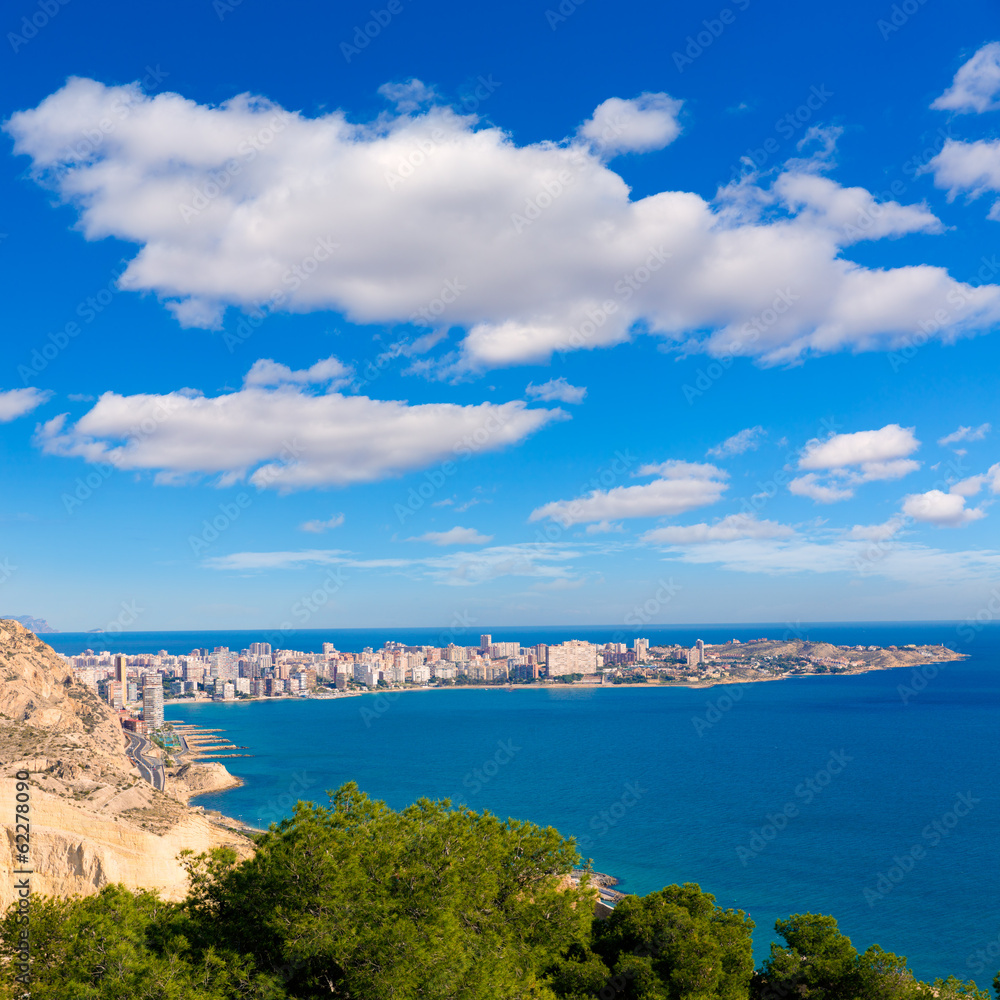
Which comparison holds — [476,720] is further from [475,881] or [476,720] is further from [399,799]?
[475,881]

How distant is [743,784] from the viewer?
205 ft

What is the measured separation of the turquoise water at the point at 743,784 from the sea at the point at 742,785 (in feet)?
0.64

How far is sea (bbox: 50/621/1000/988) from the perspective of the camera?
36.2 m

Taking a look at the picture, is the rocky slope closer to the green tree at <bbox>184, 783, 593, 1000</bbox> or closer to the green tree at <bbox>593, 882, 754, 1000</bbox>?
the green tree at <bbox>184, 783, 593, 1000</bbox>

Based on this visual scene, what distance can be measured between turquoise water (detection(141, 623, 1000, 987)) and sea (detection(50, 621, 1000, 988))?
0.64ft

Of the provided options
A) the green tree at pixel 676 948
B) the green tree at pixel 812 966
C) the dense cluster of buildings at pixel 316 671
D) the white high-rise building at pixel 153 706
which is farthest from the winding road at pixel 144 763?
the dense cluster of buildings at pixel 316 671

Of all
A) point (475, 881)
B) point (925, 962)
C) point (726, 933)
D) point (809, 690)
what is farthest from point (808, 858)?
point (809, 690)

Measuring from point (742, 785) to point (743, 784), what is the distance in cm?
44

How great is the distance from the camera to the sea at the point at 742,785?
36.2 m

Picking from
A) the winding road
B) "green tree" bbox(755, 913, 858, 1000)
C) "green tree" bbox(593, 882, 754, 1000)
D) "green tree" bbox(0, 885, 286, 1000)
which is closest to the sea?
the winding road

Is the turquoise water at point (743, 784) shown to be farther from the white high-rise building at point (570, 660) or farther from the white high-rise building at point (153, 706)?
the white high-rise building at point (570, 660)

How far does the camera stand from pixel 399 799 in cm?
6084

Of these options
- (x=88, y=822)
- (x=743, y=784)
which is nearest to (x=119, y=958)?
(x=88, y=822)

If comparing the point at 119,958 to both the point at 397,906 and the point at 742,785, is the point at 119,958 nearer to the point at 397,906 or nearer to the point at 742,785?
the point at 397,906
